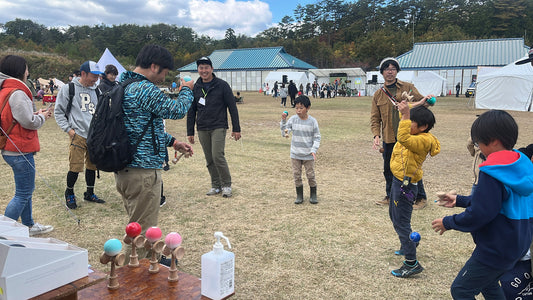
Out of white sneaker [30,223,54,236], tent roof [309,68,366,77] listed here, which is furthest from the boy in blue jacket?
tent roof [309,68,366,77]

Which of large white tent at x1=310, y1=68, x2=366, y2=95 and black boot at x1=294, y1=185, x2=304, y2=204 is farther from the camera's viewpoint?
large white tent at x1=310, y1=68, x2=366, y2=95

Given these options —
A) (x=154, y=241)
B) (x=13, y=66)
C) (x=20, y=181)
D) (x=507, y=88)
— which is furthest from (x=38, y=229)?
(x=507, y=88)

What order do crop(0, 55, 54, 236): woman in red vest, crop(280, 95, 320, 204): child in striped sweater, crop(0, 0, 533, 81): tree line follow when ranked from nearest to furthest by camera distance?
crop(0, 55, 54, 236): woman in red vest → crop(280, 95, 320, 204): child in striped sweater → crop(0, 0, 533, 81): tree line

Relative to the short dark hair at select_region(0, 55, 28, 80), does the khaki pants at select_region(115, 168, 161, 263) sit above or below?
below

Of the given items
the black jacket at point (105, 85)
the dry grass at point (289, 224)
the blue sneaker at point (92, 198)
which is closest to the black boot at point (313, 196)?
the dry grass at point (289, 224)

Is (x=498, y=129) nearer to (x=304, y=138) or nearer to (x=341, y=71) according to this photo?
(x=304, y=138)

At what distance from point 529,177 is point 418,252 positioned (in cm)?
220

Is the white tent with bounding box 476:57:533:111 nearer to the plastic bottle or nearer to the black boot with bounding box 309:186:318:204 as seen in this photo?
the black boot with bounding box 309:186:318:204

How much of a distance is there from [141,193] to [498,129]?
2392 millimetres

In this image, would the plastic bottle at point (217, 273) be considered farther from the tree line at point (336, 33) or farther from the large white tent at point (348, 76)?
the tree line at point (336, 33)

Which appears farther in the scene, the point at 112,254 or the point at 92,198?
the point at 92,198

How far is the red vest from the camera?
11.8 ft

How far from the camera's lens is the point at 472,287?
2076 millimetres

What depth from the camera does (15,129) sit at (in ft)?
12.1
